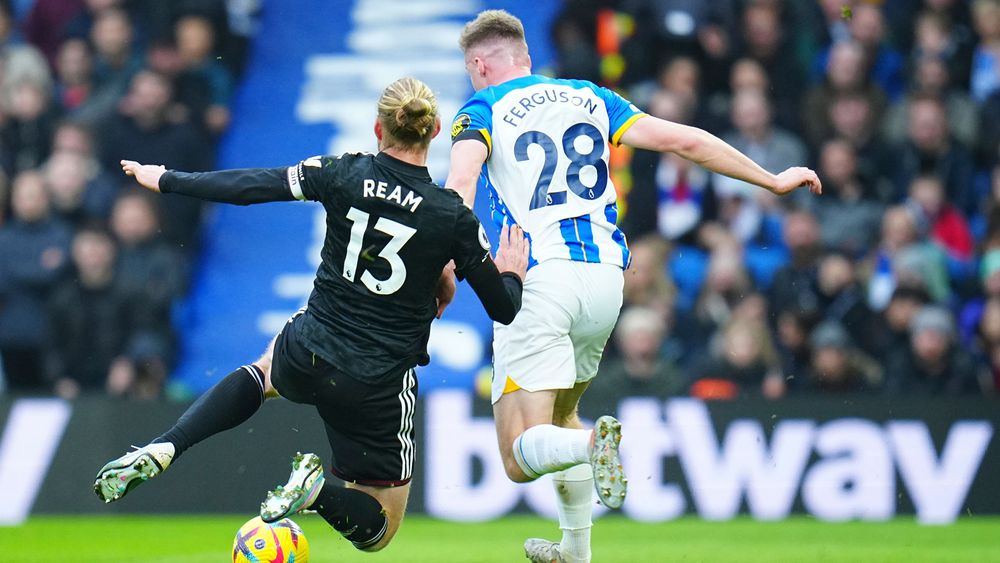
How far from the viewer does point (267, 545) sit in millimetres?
6402

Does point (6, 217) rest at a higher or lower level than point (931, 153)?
lower

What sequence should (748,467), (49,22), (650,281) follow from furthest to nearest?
(49,22)
(650,281)
(748,467)

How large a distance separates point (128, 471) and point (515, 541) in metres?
3.60

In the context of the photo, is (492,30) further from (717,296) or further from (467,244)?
(717,296)

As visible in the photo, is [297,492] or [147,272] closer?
[297,492]

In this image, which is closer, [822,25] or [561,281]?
[561,281]

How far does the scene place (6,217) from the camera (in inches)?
469

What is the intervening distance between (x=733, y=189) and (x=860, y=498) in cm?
289

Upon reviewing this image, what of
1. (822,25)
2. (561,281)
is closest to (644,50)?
(822,25)

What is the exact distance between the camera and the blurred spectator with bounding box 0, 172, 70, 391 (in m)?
11.3

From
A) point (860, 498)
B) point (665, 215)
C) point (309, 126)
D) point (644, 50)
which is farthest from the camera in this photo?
point (309, 126)

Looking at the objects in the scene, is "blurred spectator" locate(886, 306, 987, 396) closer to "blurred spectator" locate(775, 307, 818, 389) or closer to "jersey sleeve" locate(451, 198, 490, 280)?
"blurred spectator" locate(775, 307, 818, 389)

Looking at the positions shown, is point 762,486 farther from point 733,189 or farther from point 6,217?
point 6,217

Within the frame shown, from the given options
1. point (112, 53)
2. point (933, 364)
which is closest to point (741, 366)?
point (933, 364)
